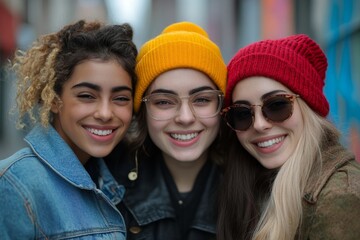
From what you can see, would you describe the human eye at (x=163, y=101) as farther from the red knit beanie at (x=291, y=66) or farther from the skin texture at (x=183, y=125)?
the red knit beanie at (x=291, y=66)

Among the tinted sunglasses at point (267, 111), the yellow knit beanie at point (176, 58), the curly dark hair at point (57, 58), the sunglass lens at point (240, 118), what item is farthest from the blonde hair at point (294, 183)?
the curly dark hair at point (57, 58)

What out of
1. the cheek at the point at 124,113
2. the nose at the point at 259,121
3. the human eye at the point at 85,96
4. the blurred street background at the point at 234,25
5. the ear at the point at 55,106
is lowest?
the blurred street background at the point at 234,25

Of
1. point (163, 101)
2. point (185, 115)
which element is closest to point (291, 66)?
point (185, 115)

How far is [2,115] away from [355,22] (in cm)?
1060

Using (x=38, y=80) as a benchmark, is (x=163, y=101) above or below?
below

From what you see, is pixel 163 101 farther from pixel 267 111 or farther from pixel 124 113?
pixel 267 111

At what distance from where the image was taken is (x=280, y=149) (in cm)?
258

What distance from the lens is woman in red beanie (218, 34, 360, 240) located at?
228cm

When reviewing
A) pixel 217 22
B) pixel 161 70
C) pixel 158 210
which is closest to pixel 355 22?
pixel 161 70

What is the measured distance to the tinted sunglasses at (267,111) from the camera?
252 cm

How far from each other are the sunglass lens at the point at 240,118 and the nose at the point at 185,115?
228mm

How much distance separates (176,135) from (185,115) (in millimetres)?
159

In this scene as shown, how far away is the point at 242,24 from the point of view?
522 inches

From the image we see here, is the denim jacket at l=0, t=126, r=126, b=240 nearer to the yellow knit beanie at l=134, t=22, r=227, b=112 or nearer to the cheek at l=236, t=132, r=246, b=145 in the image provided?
the yellow knit beanie at l=134, t=22, r=227, b=112
